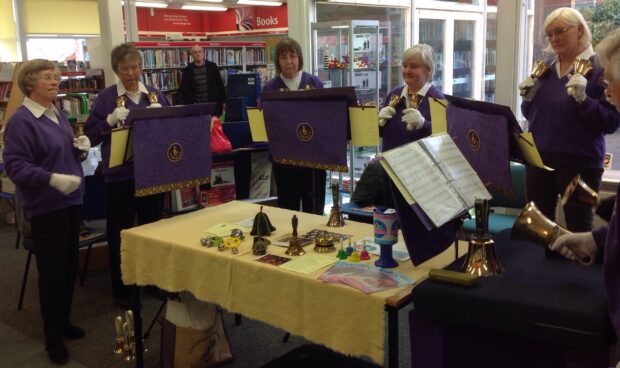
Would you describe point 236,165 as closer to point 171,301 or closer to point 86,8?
point 171,301

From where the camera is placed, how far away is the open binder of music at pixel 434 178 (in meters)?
1.74

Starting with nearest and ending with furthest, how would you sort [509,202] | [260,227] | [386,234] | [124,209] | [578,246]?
[578,246]
[386,234]
[260,227]
[124,209]
[509,202]

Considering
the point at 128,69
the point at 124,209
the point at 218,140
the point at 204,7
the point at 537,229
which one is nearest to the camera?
the point at 537,229

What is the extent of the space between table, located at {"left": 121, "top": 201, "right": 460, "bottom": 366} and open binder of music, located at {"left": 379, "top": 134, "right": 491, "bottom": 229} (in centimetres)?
24

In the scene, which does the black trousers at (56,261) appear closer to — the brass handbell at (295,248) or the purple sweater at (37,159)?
the purple sweater at (37,159)

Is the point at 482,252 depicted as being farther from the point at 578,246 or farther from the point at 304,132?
the point at 304,132

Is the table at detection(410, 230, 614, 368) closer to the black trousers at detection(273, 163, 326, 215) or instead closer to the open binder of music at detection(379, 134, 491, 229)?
the open binder of music at detection(379, 134, 491, 229)

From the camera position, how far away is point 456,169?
1.94 metres

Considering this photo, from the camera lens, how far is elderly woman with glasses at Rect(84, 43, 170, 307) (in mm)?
3191

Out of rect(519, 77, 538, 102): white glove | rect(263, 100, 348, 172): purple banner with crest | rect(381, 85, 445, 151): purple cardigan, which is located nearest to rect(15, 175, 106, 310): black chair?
rect(263, 100, 348, 172): purple banner with crest

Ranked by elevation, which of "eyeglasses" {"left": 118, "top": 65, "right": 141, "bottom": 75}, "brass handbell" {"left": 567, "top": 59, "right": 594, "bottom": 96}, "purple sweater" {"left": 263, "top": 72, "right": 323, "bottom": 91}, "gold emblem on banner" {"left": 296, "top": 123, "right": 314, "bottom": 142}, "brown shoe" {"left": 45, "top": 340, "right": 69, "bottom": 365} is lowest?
"brown shoe" {"left": 45, "top": 340, "right": 69, "bottom": 365}

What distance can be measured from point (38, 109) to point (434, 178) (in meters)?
2.01

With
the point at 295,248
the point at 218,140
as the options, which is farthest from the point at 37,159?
the point at 218,140

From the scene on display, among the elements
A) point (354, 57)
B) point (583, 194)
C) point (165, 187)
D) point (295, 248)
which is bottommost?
point (295, 248)
